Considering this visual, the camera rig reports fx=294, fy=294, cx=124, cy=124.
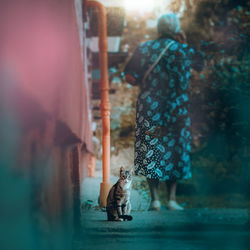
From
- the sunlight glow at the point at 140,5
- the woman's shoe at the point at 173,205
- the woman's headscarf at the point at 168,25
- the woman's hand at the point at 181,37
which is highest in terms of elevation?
the sunlight glow at the point at 140,5

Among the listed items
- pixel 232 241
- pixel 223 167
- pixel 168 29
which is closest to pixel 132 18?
pixel 168 29

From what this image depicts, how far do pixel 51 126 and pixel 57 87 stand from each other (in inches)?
2.3

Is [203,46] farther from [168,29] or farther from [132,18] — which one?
[132,18]

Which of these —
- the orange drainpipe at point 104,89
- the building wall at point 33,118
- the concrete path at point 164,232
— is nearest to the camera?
the building wall at point 33,118

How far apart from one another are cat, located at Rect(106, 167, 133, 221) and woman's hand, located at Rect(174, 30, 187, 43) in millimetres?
465

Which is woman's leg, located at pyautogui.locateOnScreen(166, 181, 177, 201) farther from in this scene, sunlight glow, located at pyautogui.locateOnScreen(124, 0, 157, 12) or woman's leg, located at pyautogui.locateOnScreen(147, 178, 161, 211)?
sunlight glow, located at pyautogui.locateOnScreen(124, 0, 157, 12)

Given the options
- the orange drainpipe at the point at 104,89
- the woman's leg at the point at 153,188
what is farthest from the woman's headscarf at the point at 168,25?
the woman's leg at the point at 153,188

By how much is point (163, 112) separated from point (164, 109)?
0.01 metres

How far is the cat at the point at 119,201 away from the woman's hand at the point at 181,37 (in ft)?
1.53

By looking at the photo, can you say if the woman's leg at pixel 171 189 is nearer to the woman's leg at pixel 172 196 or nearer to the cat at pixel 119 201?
the woman's leg at pixel 172 196

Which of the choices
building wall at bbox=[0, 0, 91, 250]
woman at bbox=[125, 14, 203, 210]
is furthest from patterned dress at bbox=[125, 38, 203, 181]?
building wall at bbox=[0, 0, 91, 250]

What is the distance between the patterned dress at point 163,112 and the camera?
2.75 feet

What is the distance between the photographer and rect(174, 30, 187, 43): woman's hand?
92 cm

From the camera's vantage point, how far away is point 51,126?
0.43 metres
